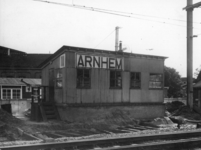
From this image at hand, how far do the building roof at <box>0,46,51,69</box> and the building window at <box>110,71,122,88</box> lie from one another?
1341 inches

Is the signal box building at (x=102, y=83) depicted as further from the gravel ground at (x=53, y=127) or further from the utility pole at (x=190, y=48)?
the utility pole at (x=190, y=48)

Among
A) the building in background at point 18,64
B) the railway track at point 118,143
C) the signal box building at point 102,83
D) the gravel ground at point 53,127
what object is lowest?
the gravel ground at point 53,127

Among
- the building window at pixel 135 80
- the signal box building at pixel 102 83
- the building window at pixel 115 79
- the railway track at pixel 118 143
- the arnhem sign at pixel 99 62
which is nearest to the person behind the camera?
the railway track at pixel 118 143

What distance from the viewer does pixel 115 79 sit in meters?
17.0

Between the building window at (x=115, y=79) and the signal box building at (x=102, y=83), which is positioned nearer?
the signal box building at (x=102, y=83)

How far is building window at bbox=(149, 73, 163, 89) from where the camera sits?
60.6ft

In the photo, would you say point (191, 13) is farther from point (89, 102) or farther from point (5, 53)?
point (5, 53)

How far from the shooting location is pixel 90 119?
15617 millimetres

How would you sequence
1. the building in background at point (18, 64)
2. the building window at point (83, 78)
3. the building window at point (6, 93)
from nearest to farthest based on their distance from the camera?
the building window at point (83, 78)
the building window at point (6, 93)
the building in background at point (18, 64)

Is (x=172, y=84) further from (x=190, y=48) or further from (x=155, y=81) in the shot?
(x=155, y=81)

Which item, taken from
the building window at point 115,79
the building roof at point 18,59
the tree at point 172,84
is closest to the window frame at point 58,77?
the building window at point 115,79

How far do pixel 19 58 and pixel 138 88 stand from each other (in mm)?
39367

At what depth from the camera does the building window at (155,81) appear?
18.5 metres

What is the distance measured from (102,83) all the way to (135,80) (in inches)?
113
